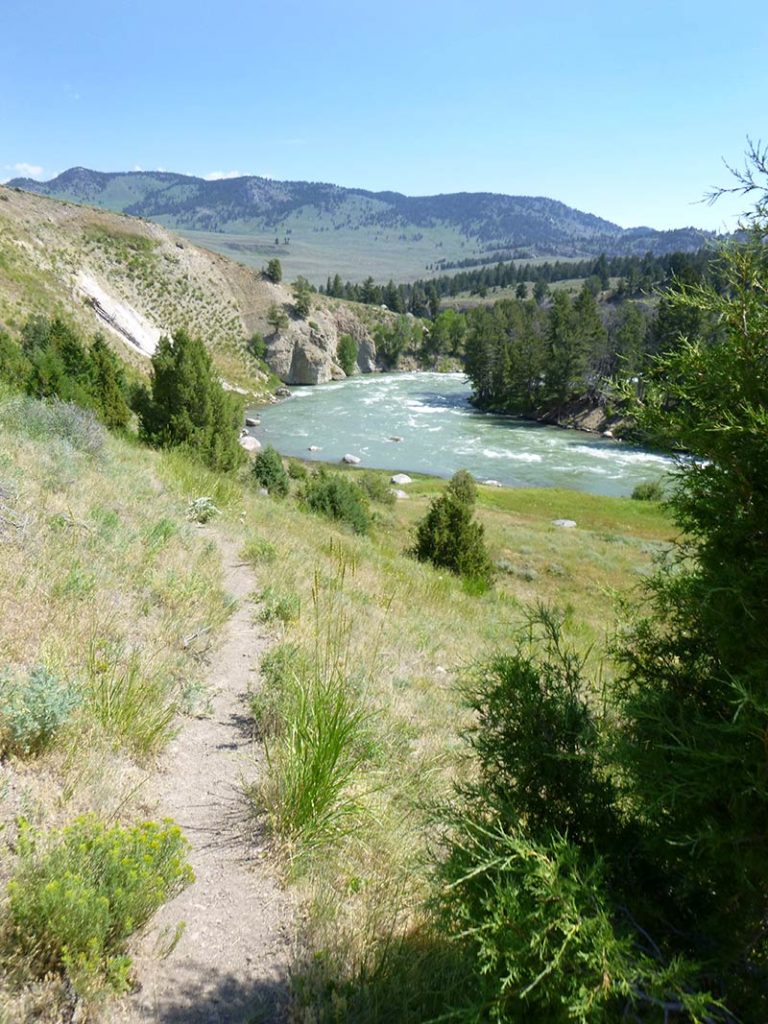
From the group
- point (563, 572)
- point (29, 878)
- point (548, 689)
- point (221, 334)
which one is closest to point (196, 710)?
point (29, 878)

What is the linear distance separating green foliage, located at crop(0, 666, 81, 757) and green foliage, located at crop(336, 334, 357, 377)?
104m

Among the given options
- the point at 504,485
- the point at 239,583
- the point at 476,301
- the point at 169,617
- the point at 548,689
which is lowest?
the point at 504,485

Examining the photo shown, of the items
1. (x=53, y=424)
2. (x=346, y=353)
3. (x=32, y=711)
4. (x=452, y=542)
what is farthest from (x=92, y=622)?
(x=346, y=353)

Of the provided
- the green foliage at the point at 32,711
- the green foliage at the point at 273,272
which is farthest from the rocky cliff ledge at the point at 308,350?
the green foliage at the point at 32,711

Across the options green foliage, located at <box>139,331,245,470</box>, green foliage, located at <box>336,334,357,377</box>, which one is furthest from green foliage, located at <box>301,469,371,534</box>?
green foliage, located at <box>336,334,357,377</box>

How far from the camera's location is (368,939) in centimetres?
277

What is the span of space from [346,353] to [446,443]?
52.1 m

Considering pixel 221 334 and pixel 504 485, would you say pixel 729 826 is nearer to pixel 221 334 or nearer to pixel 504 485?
pixel 504 485

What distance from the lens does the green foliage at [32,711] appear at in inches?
124

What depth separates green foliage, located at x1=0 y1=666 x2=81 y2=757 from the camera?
10.3ft

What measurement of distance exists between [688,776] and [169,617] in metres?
4.73

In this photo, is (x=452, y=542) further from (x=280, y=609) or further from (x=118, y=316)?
(x=118, y=316)

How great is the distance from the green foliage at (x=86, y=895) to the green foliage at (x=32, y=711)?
68 centimetres

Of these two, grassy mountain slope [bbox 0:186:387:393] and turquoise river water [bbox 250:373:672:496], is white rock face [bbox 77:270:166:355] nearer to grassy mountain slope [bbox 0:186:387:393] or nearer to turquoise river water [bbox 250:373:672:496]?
grassy mountain slope [bbox 0:186:387:393]
